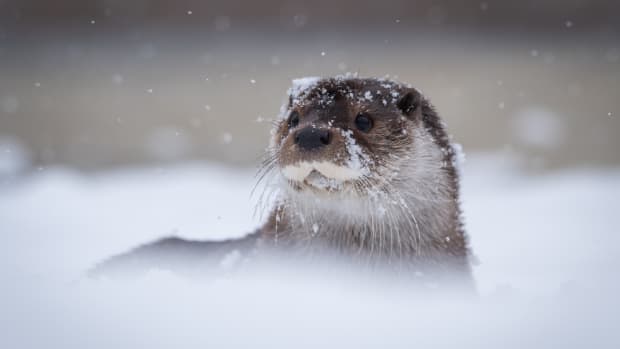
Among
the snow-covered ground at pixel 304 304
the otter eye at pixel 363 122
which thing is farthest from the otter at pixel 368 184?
the snow-covered ground at pixel 304 304

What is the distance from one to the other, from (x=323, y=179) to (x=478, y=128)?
7457mm

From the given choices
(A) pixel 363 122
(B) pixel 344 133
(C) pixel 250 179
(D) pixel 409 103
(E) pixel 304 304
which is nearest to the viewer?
(E) pixel 304 304

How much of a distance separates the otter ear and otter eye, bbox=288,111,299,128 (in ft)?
1.44

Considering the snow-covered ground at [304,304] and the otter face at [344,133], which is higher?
the otter face at [344,133]

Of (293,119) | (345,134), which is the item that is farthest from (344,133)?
(293,119)

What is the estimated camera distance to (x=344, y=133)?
2.22 metres

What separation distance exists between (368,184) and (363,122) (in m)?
0.27

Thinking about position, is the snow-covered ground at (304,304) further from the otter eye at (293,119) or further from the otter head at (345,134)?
the otter eye at (293,119)

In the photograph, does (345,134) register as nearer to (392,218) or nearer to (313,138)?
(313,138)

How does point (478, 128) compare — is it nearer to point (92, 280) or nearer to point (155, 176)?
point (155, 176)

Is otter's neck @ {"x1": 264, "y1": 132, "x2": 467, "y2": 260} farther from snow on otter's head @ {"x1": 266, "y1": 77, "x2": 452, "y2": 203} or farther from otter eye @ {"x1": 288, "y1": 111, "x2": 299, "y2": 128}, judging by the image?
otter eye @ {"x1": 288, "y1": 111, "x2": 299, "y2": 128}

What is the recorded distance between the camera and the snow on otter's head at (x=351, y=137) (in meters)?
2.17

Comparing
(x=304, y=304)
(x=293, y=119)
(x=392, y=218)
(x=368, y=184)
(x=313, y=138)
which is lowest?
(x=304, y=304)

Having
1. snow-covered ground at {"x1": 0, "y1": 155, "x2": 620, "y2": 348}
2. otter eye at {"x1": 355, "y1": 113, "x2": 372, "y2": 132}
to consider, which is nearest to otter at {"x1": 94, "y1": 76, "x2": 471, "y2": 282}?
otter eye at {"x1": 355, "y1": 113, "x2": 372, "y2": 132}
